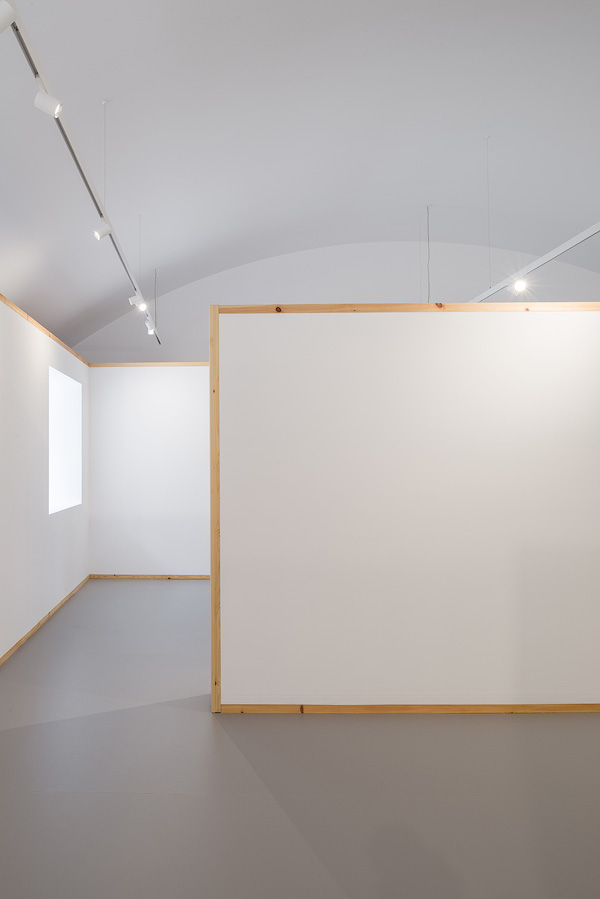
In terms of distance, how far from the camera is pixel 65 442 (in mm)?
6145

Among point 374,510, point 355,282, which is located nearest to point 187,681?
point 374,510

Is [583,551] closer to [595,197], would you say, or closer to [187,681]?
[187,681]

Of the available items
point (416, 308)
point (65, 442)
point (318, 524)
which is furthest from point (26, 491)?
point (416, 308)

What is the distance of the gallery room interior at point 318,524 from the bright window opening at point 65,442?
0.68 metres

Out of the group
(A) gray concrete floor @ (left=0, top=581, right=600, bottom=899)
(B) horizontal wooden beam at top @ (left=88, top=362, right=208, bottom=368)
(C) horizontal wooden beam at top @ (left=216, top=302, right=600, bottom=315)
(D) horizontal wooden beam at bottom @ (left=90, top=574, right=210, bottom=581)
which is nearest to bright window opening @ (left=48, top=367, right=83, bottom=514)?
(B) horizontal wooden beam at top @ (left=88, top=362, right=208, bottom=368)

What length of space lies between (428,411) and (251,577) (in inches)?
55.2

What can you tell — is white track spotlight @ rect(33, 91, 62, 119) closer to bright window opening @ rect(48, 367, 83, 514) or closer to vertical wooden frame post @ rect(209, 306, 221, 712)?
vertical wooden frame post @ rect(209, 306, 221, 712)

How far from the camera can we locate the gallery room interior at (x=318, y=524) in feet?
7.18

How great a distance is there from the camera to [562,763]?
267 centimetres

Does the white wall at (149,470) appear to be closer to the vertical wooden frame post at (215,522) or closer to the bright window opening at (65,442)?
the bright window opening at (65,442)

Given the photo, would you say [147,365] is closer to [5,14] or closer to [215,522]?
[215,522]

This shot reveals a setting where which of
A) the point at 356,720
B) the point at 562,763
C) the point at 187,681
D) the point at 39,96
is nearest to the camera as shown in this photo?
the point at 39,96

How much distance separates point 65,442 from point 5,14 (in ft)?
15.6

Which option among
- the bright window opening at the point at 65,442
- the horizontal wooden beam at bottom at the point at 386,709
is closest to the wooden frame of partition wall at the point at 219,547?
the horizontal wooden beam at bottom at the point at 386,709
